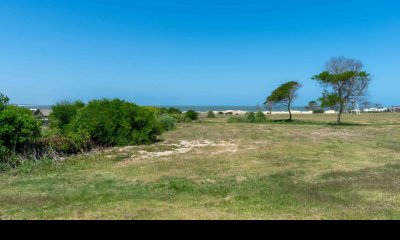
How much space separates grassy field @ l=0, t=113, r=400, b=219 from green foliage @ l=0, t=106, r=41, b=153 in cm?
144

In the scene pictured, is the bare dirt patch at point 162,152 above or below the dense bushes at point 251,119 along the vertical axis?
below

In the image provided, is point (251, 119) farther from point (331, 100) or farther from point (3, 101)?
point (3, 101)

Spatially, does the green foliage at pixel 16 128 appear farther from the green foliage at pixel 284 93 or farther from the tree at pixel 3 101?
the green foliage at pixel 284 93

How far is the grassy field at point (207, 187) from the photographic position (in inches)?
233

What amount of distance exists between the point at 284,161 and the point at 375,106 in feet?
323

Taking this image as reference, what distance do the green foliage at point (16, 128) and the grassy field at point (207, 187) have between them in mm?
1442

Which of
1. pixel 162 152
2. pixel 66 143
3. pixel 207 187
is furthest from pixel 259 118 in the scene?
pixel 207 187

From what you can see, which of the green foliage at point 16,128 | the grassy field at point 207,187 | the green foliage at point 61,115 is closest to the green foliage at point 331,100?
the grassy field at point 207,187

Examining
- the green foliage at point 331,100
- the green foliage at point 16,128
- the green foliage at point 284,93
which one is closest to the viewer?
the green foliage at point 16,128

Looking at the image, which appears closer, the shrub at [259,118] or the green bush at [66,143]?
the green bush at [66,143]

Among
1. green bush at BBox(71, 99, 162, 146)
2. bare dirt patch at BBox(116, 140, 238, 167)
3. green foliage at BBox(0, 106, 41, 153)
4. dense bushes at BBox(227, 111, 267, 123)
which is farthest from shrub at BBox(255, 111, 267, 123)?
green foliage at BBox(0, 106, 41, 153)

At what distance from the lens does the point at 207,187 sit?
25.8 ft

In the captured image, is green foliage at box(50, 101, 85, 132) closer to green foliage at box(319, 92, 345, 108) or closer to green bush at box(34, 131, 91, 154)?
green bush at box(34, 131, 91, 154)
